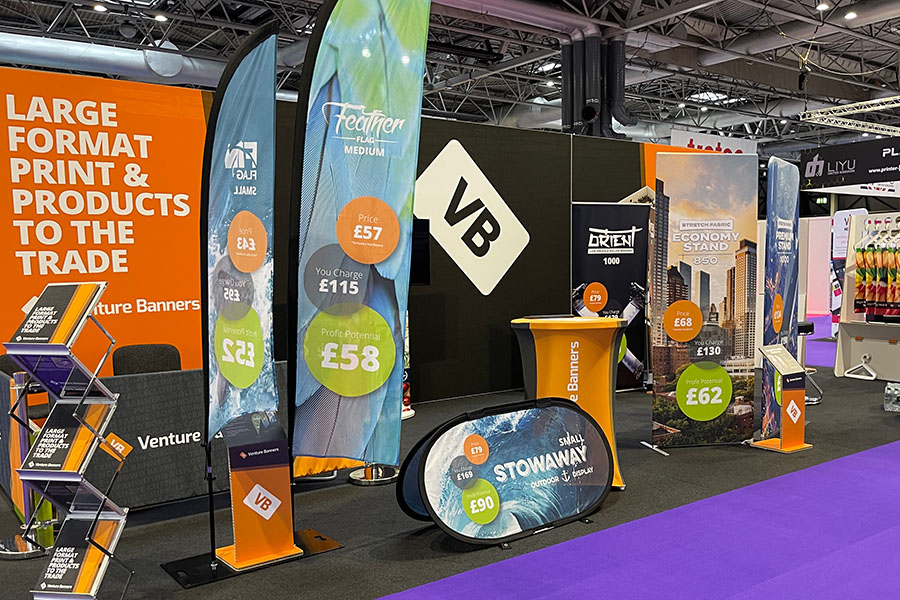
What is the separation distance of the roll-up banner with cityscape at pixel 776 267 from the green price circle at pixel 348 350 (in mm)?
3239

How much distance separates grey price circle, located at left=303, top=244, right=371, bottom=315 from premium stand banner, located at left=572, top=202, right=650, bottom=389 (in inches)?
168

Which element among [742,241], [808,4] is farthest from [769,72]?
[742,241]

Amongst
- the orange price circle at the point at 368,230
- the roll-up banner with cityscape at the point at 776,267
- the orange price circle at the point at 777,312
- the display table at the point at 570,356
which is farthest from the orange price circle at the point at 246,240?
the orange price circle at the point at 777,312

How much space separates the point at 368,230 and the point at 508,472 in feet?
4.23

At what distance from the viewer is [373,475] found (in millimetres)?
4559

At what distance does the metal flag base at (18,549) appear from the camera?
3393 millimetres

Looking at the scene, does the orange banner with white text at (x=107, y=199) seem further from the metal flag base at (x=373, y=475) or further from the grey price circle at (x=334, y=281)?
the grey price circle at (x=334, y=281)

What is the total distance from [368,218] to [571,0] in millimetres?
7431

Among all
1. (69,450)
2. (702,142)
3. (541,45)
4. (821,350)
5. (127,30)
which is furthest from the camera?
(541,45)

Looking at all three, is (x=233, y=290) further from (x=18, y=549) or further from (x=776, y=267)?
(x=776, y=267)

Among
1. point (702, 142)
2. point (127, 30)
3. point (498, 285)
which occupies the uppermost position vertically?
point (127, 30)

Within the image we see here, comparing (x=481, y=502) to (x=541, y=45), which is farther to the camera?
(x=541, y=45)

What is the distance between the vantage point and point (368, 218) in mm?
2975

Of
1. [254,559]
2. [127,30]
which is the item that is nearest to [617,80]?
[127,30]
